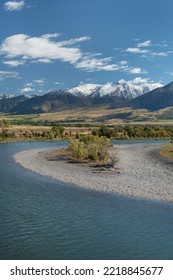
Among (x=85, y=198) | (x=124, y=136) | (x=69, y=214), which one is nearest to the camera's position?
(x=69, y=214)

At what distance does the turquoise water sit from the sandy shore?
350 centimetres

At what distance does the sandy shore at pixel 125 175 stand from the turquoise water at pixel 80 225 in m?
3.50

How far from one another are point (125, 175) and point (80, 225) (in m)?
25.9

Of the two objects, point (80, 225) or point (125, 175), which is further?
point (125, 175)

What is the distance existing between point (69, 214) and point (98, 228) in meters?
4.72

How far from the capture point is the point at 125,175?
58.1 m

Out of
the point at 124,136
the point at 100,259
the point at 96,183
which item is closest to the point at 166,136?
the point at 124,136

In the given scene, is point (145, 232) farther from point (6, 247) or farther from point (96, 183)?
point (96, 183)

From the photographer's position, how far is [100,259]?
25906mm

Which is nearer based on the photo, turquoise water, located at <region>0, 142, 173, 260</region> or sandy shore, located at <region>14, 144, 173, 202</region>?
turquoise water, located at <region>0, 142, 173, 260</region>

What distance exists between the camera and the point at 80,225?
1302 inches

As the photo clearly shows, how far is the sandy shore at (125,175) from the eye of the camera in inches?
1863

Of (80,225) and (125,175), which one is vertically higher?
(125,175)

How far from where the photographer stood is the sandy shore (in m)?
47.3
